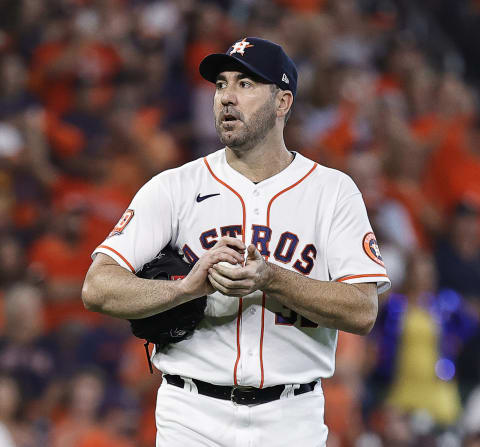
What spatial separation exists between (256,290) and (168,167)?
393 centimetres

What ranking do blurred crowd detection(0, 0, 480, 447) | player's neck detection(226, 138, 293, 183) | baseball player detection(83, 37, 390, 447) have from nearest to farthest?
1. baseball player detection(83, 37, 390, 447)
2. player's neck detection(226, 138, 293, 183)
3. blurred crowd detection(0, 0, 480, 447)

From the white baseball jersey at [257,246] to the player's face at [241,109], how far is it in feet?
0.59

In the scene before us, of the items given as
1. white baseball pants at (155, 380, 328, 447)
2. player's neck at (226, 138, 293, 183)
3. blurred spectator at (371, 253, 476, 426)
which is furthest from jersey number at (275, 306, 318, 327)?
blurred spectator at (371, 253, 476, 426)

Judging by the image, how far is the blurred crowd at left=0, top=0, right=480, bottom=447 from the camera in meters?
5.57

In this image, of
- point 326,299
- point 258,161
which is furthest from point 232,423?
point 258,161

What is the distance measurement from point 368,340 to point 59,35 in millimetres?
3461

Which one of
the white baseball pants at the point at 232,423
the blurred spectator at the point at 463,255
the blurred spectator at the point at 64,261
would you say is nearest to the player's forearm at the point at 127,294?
the white baseball pants at the point at 232,423

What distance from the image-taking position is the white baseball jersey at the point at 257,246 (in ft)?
10.2

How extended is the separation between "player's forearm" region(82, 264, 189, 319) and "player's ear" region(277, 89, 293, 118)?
884 millimetres

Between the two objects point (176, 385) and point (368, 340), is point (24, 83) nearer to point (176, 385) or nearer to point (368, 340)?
point (368, 340)

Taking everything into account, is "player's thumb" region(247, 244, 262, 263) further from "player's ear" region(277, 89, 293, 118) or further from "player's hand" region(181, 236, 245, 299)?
"player's ear" region(277, 89, 293, 118)

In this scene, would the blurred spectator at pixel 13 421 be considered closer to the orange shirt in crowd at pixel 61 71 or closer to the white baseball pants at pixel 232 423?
the white baseball pants at pixel 232 423

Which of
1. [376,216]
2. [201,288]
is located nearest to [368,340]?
[376,216]

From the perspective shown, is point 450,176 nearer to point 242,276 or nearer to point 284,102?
point 284,102
